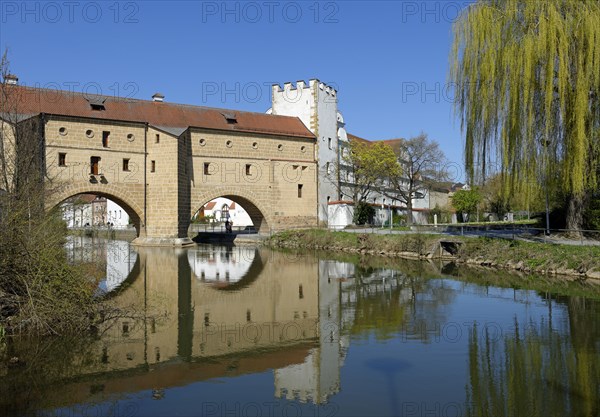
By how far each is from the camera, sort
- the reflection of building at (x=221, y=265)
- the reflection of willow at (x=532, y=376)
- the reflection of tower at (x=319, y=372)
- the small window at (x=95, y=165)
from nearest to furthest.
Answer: the reflection of willow at (x=532, y=376), the reflection of tower at (x=319, y=372), the reflection of building at (x=221, y=265), the small window at (x=95, y=165)

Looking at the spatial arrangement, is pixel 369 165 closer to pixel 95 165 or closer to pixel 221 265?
pixel 95 165

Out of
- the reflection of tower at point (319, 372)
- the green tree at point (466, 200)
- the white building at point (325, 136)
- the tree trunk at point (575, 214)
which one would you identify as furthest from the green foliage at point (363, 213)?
the reflection of tower at point (319, 372)

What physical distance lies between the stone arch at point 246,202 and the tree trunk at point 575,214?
72.7 feet

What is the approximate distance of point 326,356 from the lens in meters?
8.98

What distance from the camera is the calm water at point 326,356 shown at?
6.85 m

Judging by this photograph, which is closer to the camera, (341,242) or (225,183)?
(341,242)

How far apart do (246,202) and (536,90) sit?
2442 cm

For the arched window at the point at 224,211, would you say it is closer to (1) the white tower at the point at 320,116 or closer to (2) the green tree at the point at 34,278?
(1) the white tower at the point at 320,116

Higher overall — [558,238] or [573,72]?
[573,72]

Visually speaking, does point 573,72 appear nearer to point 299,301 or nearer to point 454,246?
point 454,246

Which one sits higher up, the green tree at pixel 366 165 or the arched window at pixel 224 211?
the green tree at pixel 366 165

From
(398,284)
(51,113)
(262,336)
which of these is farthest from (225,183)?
(262,336)

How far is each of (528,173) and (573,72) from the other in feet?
11.6

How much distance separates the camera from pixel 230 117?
1529 inches
